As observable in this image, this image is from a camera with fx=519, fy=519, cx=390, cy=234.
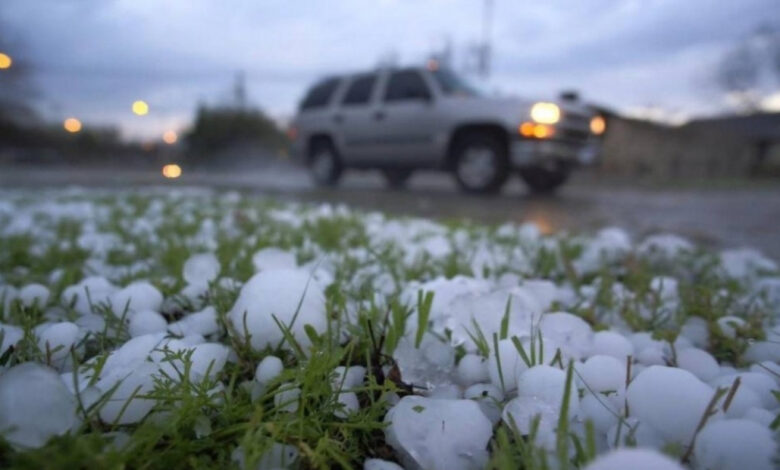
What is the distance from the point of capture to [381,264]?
4.60ft

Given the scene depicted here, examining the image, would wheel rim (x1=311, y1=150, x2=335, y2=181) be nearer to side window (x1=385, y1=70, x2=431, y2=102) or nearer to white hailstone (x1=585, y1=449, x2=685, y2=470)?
side window (x1=385, y1=70, x2=431, y2=102)

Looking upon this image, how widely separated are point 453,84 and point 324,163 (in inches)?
89.4

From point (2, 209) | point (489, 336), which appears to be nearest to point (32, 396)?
point (489, 336)

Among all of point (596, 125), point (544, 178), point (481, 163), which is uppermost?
point (596, 125)

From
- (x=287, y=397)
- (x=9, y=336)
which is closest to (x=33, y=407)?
(x=287, y=397)

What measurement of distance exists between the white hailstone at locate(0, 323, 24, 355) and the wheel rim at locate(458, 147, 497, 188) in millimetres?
4995

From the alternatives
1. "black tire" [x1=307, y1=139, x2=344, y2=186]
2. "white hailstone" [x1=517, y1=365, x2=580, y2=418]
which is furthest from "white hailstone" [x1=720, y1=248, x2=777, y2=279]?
"black tire" [x1=307, y1=139, x2=344, y2=186]

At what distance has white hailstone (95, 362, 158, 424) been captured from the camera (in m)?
0.58

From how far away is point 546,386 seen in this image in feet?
2.10

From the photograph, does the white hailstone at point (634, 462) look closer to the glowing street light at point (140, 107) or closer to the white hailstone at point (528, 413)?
the white hailstone at point (528, 413)

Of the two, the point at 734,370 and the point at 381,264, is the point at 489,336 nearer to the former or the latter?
the point at 734,370

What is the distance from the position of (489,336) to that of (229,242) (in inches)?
45.1

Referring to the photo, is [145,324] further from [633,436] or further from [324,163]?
[324,163]

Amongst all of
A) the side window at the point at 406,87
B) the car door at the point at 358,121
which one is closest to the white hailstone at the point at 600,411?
the side window at the point at 406,87
